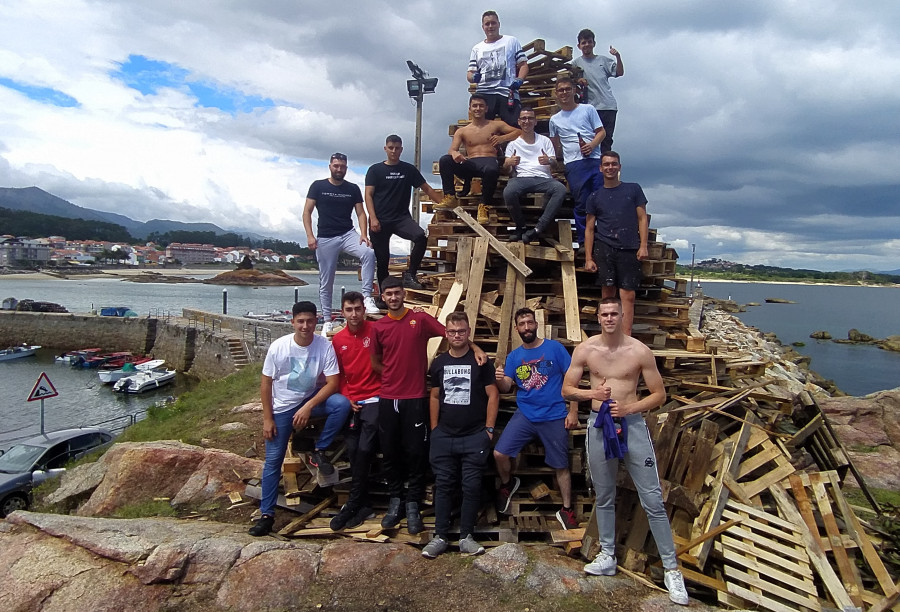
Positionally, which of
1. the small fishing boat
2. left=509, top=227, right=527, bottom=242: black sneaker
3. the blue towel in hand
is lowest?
the small fishing boat

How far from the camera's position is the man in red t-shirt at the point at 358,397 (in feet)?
18.8

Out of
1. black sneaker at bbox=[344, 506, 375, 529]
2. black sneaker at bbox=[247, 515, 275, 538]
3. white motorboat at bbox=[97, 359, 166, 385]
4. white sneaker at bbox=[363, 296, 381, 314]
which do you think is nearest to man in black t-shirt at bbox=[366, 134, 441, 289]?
white sneaker at bbox=[363, 296, 381, 314]

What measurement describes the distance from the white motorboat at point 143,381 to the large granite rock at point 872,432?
31.4m

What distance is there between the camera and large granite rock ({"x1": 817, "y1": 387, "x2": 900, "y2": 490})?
27.5ft

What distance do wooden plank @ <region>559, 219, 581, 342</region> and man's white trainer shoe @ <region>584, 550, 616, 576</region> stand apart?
3.01 metres

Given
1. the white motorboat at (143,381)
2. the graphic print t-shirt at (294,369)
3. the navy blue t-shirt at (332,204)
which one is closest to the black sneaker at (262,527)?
the graphic print t-shirt at (294,369)

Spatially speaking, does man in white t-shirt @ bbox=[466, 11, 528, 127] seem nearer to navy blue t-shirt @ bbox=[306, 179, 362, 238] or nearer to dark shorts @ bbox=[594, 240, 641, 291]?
navy blue t-shirt @ bbox=[306, 179, 362, 238]

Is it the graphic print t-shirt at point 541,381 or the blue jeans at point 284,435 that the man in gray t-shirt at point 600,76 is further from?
the blue jeans at point 284,435

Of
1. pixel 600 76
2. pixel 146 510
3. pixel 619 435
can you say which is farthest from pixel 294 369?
pixel 600 76

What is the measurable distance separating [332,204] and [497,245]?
2.54 meters

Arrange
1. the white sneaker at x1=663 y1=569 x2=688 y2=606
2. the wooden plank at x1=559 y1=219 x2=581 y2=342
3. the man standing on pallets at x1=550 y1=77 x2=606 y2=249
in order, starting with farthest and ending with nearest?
1. the man standing on pallets at x1=550 y1=77 x2=606 y2=249
2. the wooden plank at x1=559 y1=219 x2=581 y2=342
3. the white sneaker at x1=663 y1=569 x2=688 y2=606

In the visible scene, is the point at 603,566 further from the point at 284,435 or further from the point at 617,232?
the point at 617,232

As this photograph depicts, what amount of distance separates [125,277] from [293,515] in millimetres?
152383

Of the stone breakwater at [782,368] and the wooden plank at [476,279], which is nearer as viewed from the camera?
the wooden plank at [476,279]
